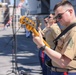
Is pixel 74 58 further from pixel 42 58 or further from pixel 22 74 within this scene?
pixel 22 74

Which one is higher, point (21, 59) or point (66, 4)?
point (66, 4)

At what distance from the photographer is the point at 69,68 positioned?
371cm

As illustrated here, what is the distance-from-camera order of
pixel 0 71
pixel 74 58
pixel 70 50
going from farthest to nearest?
1. pixel 0 71
2. pixel 74 58
3. pixel 70 50

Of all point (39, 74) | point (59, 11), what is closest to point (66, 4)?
point (59, 11)

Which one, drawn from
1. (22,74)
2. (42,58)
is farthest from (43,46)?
(22,74)

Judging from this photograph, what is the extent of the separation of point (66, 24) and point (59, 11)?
173 millimetres

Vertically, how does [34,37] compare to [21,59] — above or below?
above

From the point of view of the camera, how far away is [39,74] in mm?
9117

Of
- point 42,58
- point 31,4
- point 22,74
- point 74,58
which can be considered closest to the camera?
point 74,58

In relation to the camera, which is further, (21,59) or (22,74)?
(21,59)

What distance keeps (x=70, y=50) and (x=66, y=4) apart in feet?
1.76

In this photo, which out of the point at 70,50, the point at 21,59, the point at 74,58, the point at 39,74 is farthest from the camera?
the point at 21,59

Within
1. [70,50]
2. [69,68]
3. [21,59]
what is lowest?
[21,59]

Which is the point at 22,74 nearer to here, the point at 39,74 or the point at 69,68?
the point at 39,74
